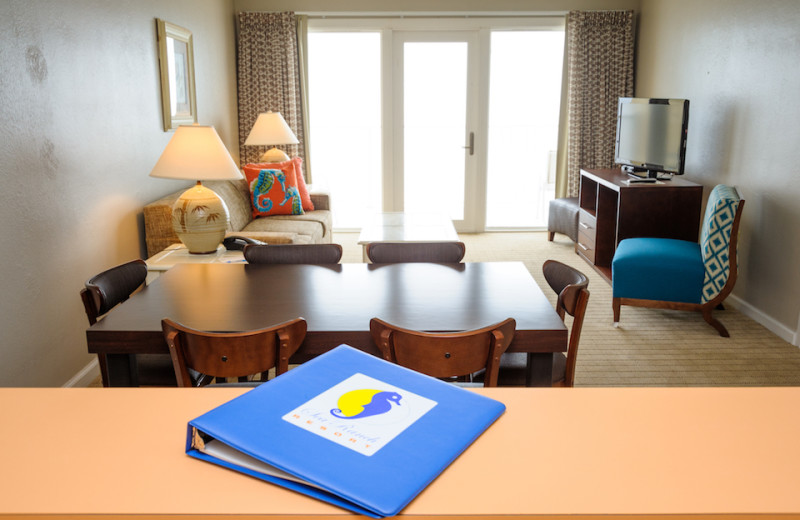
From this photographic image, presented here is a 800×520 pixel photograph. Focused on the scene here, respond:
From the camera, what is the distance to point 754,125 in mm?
4402

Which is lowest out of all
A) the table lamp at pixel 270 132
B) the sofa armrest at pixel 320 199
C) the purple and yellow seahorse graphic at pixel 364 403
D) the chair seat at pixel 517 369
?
the chair seat at pixel 517 369

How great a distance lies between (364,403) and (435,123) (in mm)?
6256

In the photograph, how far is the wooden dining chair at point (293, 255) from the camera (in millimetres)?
3117

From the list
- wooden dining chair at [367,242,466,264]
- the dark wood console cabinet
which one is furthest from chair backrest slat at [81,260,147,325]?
the dark wood console cabinet

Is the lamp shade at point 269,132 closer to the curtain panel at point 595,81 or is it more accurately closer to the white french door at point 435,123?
the white french door at point 435,123

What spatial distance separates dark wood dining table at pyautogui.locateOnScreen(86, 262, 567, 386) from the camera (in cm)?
213

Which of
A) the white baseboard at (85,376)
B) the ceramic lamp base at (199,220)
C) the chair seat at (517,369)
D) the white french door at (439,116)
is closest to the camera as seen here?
the chair seat at (517,369)

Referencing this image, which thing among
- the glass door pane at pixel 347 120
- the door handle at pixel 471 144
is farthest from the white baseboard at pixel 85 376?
the door handle at pixel 471 144

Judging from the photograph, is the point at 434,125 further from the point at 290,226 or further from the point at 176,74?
the point at 176,74

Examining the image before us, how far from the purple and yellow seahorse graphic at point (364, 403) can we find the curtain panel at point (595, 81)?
6160 millimetres

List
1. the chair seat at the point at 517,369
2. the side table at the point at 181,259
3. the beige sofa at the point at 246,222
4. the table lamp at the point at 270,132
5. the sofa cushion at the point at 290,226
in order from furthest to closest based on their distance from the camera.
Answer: the table lamp at the point at 270,132 → the sofa cushion at the point at 290,226 → the beige sofa at the point at 246,222 → the side table at the point at 181,259 → the chair seat at the point at 517,369

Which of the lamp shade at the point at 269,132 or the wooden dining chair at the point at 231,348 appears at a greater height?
the lamp shade at the point at 269,132

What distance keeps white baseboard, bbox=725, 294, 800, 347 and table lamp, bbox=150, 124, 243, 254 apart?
3.37m

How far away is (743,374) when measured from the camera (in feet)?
11.8
